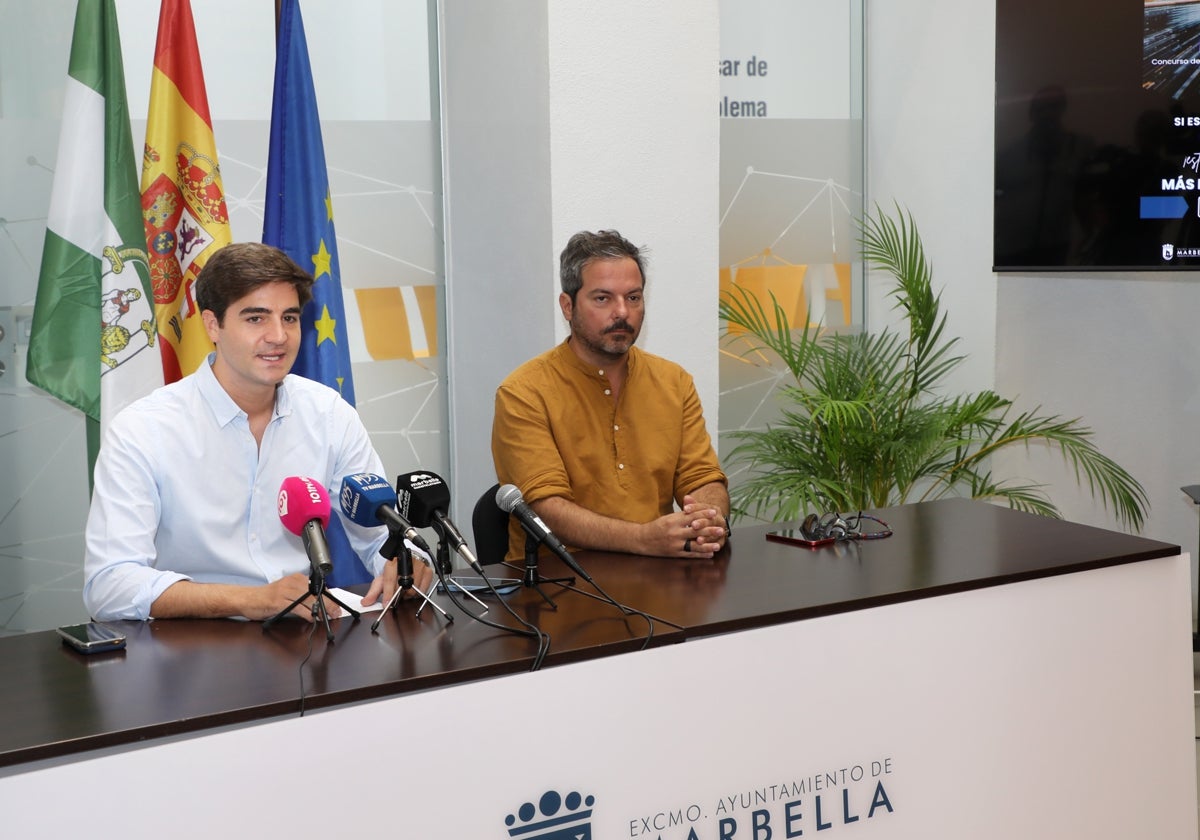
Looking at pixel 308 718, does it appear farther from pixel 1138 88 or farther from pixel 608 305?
pixel 1138 88

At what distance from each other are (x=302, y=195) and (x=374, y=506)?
185 centimetres

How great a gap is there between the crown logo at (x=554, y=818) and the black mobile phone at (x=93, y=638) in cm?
72

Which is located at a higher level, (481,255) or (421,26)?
(421,26)

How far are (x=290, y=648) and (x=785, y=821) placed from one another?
0.93m

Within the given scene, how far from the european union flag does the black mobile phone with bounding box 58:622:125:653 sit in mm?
1661

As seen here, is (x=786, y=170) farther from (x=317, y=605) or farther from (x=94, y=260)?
(x=317, y=605)

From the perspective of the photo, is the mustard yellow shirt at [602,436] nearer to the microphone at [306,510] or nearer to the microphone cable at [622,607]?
the microphone cable at [622,607]

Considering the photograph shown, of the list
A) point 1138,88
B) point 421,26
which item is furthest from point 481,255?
point 1138,88

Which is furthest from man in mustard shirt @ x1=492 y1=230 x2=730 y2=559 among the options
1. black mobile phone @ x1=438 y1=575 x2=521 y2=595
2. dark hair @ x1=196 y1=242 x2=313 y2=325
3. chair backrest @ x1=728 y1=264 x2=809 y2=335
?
chair backrest @ x1=728 y1=264 x2=809 y2=335

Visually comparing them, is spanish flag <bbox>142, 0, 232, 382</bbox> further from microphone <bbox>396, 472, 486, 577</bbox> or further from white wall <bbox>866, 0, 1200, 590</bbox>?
A: white wall <bbox>866, 0, 1200, 590</bbox>

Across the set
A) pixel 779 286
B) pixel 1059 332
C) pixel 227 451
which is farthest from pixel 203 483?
pixel 1059 332

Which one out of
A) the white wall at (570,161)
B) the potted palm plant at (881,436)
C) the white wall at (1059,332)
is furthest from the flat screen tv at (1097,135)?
the white wall at (570,161)

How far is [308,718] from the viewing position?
1724 millimetres

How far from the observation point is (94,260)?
132 inches
